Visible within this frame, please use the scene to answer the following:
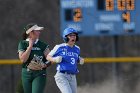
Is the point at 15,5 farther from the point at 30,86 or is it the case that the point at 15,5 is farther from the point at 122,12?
the point at 30,86

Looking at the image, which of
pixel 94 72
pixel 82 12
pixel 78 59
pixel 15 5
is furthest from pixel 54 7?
pixel 78 59

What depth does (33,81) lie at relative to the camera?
1050 centimetres

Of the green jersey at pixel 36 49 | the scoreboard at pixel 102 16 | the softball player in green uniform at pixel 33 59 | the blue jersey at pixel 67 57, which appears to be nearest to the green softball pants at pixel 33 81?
the softball player in green uniform at pixel 33 59

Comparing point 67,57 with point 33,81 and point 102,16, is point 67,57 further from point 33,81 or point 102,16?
point 102,16

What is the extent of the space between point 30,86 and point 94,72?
28.8ft

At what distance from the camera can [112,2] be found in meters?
16.6

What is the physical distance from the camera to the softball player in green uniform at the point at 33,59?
10422mm

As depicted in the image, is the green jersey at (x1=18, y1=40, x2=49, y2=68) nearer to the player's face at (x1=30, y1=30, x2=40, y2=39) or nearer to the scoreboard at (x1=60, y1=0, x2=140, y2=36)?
the player's face at (x1=30, y1=30, x2=40, y2=39)

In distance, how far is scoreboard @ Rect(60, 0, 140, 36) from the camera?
650 inches

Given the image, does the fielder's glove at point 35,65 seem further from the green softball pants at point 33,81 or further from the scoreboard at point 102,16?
the scoreboard at point 102,16

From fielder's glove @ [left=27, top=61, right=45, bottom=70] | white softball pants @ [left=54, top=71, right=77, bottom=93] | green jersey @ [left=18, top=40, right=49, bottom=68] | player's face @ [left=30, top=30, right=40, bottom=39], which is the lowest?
white softball pants @ [left=54, top=71, right=77, bottom=93]

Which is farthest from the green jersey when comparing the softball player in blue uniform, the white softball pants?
the white softball pants

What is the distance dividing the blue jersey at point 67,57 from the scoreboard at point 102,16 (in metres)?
6.05

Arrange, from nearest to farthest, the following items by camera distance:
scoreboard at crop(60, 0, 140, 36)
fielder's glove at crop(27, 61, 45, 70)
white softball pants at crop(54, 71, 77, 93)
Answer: white softball pants at crop(54, 71, 77, 93) < fielder's glove at crop(27, 61, 45, 70) < scoreboard at crop(60, 0, 140, 36)
